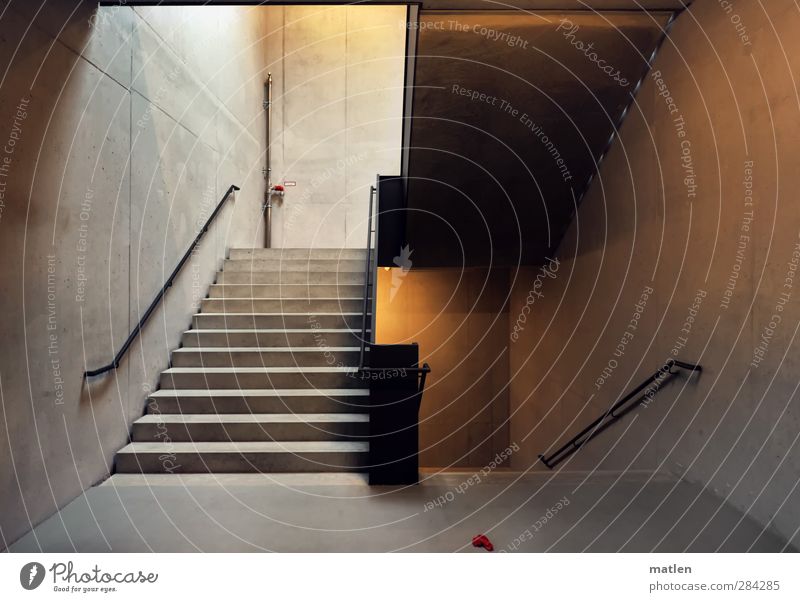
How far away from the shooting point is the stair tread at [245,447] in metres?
3.31

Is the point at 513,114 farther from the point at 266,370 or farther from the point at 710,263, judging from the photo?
the point at 266,370

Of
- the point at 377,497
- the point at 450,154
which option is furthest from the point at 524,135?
the point at 377,497

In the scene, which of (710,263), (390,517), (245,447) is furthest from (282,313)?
(710,263)

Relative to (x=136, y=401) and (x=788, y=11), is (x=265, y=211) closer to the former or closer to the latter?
(x=136, y=401)

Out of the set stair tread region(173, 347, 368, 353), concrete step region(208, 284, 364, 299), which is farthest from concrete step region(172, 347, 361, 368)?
concrete step region(208, 284, 364, 299)

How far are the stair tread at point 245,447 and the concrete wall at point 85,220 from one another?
17cm

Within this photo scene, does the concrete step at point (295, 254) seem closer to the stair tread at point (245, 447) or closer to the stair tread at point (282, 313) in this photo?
the stair tread at point (282, 313)

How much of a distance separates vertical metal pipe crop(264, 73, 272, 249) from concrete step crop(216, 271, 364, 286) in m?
2.13

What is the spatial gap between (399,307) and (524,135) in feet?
13.6

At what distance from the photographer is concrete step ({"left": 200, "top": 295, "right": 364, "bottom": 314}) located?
4660 millimetres

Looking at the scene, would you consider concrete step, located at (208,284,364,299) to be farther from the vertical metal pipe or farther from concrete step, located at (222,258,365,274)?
the vertical metal pipe

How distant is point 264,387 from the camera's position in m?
3.90

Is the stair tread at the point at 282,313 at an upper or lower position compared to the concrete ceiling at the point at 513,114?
lower

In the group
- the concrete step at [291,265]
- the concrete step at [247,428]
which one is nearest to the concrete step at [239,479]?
the concrete step at [247,428]
